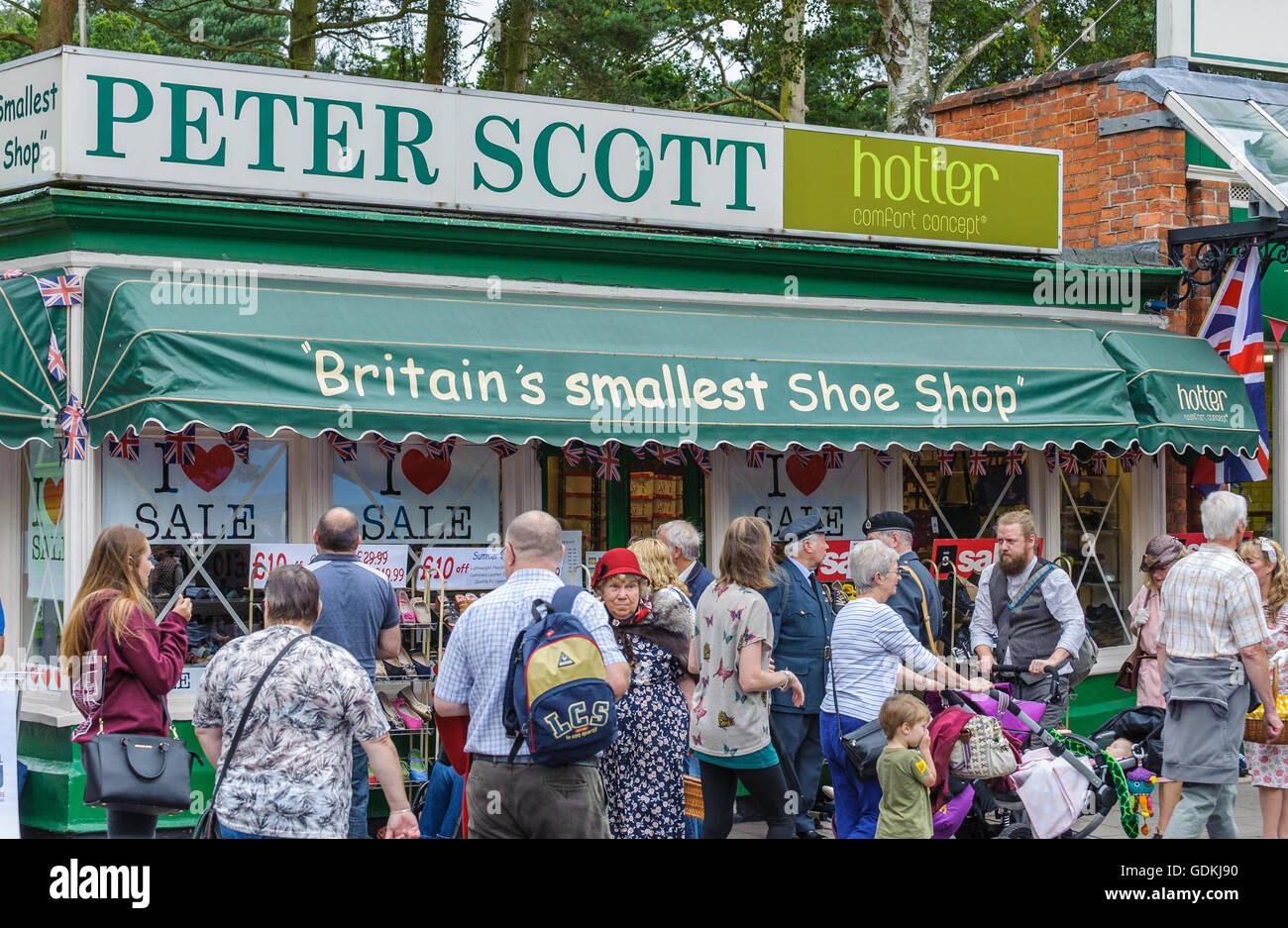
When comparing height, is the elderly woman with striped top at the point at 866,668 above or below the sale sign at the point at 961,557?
below

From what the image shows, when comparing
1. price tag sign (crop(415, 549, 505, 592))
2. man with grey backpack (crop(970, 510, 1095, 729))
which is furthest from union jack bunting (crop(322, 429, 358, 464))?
man with grey backpack (crop(970, 510, 1095, 729))

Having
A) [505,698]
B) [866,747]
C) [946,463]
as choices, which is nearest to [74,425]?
[505,698]

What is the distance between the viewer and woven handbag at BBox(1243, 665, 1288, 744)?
7383mm

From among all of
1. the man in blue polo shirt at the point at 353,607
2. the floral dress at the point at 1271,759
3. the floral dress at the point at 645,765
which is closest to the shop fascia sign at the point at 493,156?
the man in blue polo shirt at the point at 353,607

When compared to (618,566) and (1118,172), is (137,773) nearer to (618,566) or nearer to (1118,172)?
(618,566)

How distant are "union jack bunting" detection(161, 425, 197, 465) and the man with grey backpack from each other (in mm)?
4603

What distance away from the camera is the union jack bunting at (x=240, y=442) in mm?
8867

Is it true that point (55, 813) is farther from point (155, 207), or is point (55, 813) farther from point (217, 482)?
point (155, 207)

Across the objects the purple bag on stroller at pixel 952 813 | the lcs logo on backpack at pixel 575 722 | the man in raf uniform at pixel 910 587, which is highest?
the man in raf uniform at pixel 910 587

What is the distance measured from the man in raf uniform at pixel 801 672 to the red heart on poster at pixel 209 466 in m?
3.28

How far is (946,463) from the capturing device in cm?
1112

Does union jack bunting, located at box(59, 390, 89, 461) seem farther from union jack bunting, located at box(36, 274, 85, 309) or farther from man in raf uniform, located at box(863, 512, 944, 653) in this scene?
man in raf uniform, located at box(863, 512, 944, 653)

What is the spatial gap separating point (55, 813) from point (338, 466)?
2.50 m

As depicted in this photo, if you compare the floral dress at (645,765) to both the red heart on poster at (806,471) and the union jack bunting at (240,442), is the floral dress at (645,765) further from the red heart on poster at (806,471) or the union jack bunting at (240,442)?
the red heart on poster at (806,471)
